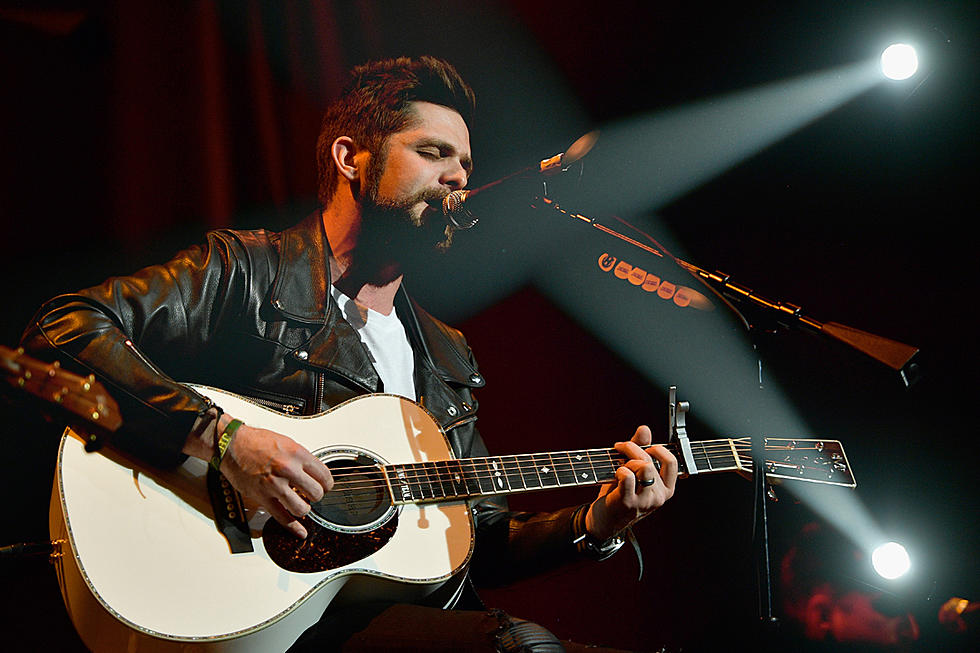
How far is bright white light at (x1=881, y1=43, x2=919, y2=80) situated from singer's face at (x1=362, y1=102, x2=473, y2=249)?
1.82 metres

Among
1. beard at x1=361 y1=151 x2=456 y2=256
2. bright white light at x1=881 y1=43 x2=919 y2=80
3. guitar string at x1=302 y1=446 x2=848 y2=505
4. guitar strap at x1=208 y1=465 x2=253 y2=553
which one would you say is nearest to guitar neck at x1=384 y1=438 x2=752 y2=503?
guitar string at x1=302 y1=446 x2=848 y2=505

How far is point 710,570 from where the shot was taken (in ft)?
Result: 9.40

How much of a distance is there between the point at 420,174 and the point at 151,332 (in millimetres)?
960

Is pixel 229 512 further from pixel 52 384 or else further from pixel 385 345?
pixel 385 345

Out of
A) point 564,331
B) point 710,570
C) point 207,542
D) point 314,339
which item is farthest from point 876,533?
point 207,542

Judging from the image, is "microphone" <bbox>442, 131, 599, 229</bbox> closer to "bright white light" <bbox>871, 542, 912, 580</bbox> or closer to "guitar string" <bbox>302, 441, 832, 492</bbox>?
"guitar string" <bbox>302, 441, 832, 492</bbox>

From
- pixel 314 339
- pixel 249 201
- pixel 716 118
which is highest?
pixel 716 118

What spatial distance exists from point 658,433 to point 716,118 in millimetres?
1432

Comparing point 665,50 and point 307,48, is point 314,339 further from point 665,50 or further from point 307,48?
point 665,50

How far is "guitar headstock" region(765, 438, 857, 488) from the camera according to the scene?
2094mm

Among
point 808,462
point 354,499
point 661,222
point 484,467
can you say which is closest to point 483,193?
point 484,467

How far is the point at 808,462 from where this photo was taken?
6.96 feet

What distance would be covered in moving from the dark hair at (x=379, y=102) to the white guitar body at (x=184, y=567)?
1.03m

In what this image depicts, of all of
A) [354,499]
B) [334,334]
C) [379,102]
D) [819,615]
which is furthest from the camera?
[819,615]
